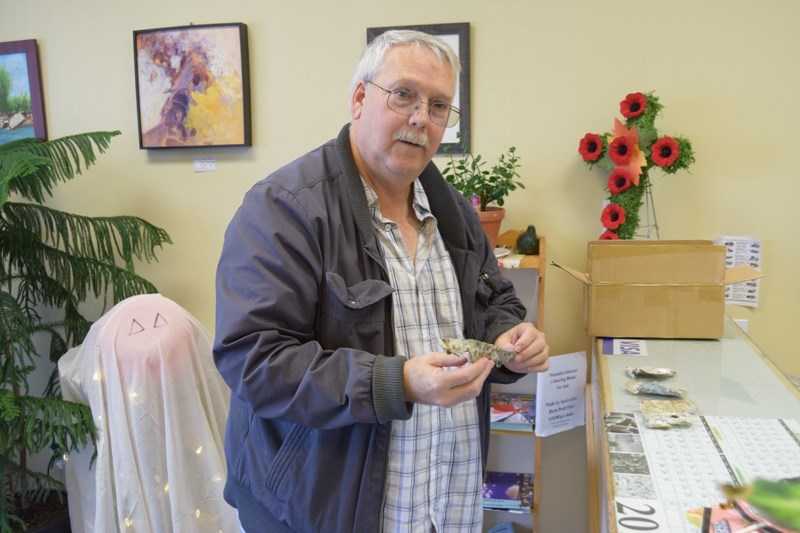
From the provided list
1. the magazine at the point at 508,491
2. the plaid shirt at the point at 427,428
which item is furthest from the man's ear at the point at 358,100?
the magazine at the point at 508,491

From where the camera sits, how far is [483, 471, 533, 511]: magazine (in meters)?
2.22

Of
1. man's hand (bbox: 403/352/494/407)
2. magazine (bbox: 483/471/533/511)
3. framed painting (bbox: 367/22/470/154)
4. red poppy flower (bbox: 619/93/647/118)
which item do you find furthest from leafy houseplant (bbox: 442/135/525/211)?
man's hand (bbox: 403/352/494/407)

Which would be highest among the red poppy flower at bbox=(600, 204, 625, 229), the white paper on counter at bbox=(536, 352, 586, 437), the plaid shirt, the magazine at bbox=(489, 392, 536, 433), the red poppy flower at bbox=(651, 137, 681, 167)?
the red poppy flower at bbox=(651, 137, 681, 167)

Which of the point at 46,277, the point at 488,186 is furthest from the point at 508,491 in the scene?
the point at 46,277

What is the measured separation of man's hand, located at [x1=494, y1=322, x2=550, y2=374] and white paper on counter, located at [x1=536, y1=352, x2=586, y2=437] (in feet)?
2.35

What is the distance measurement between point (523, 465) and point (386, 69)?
177cm

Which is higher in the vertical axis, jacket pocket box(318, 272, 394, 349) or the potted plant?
the potted plant

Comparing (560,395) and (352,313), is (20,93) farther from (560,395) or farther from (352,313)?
(560,395)

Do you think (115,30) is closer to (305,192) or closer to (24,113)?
(24,113)

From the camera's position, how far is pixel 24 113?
8.69 ft

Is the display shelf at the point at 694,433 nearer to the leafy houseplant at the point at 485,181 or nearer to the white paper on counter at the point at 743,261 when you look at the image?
the white paper on counter at the point at 743,261

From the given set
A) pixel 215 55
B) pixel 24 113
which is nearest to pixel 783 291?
pixel 215 55

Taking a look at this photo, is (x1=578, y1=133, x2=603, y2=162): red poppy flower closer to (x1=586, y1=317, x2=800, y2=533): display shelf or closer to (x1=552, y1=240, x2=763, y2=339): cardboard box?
(x1=552, y1=240, x2=763, y2=339): cardboard box

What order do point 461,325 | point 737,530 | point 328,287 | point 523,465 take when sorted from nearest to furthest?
point 737,530 → point 328,287 → point 461,325 → point 523,465
